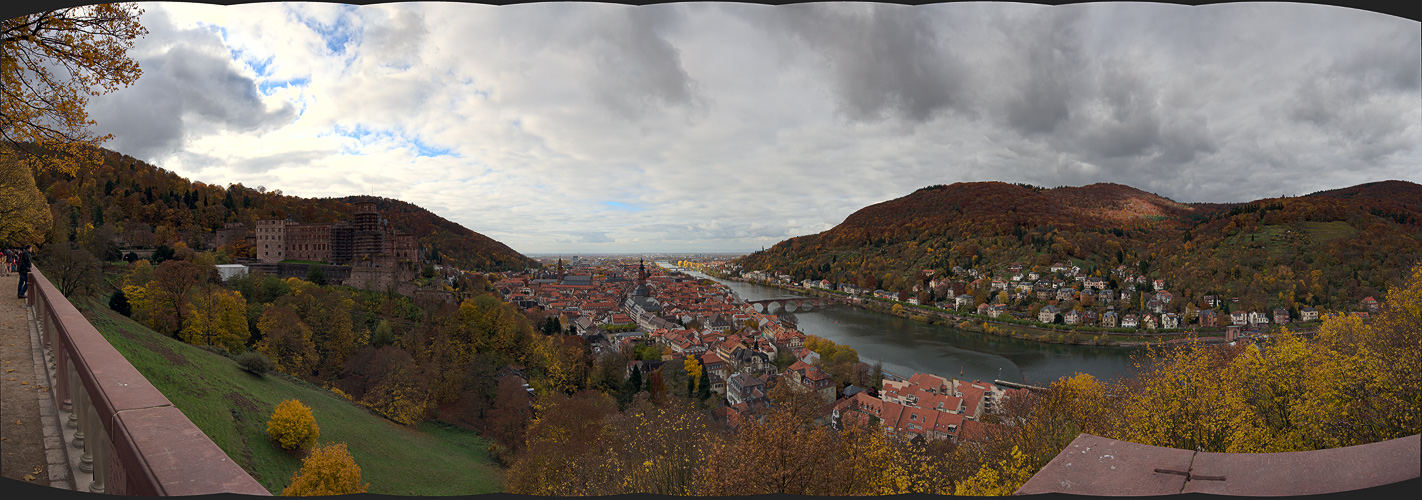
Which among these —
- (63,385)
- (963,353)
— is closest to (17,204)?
(63,385)

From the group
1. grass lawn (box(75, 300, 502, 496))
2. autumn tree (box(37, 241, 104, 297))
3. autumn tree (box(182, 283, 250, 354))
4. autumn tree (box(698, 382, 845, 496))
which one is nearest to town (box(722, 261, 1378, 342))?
autumn tree (box(698, 382, 845, 496))

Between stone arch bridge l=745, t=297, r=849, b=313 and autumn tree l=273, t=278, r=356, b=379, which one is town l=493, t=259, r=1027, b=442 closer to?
stone arch bridge l=745, t=297, r=849, b=313

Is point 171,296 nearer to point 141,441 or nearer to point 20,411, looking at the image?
point 20,411

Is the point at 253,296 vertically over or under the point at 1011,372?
over

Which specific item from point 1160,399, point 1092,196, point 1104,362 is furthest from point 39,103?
point 1104,362

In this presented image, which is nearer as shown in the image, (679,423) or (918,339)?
(679,423)

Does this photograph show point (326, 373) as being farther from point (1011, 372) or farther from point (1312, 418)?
point (1011, 372)
